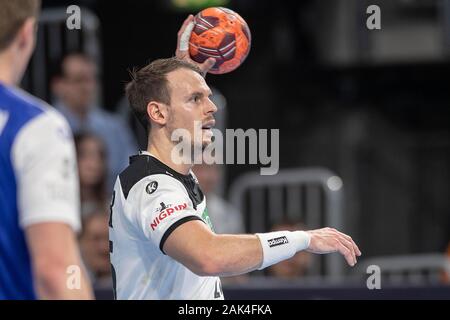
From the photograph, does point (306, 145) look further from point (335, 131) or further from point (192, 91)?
point (192, 91)

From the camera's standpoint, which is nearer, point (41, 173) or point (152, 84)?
point (41, 173)

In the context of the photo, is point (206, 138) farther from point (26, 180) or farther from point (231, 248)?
point (26, 180)

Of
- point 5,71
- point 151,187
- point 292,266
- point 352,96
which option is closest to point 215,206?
point 292,266

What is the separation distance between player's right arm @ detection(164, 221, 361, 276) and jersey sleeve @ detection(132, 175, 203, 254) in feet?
0.12

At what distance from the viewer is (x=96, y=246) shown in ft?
25.2

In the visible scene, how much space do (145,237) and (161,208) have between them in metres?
0.22

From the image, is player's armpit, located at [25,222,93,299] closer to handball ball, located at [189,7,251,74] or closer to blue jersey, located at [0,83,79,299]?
blue jersey, located at [0,83,79,299]

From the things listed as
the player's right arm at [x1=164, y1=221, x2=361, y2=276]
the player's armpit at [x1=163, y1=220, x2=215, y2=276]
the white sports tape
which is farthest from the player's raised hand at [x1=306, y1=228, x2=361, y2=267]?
the white sports tape

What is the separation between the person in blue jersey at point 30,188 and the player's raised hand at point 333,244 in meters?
1.09

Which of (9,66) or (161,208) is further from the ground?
(9,66)

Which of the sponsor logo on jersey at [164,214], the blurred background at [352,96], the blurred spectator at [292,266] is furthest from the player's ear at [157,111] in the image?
the blurred background at [352,96]

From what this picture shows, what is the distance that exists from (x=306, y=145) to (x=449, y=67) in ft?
7.42

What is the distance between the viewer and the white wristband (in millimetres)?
4215

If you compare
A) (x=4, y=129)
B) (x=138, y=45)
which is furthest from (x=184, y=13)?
(x=4, y=129)
